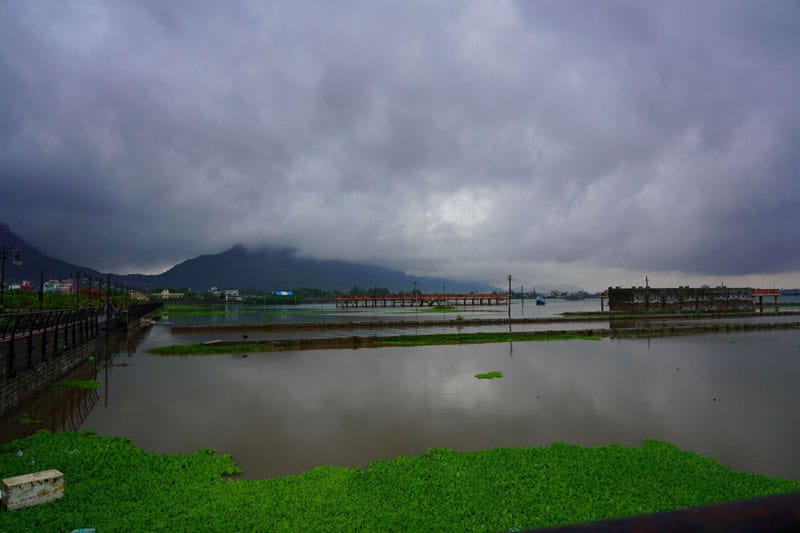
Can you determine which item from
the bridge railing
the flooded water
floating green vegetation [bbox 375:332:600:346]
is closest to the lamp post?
the bridge railing

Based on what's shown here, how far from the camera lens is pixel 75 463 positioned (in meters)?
10.2

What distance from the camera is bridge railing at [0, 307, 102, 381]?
1556cm

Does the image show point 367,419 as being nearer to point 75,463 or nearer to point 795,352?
point 75,463

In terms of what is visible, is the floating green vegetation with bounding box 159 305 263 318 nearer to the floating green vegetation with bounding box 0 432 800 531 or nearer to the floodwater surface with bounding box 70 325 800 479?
the floodwater surface with bounding box 70 325 800 479

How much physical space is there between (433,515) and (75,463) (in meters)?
8.53

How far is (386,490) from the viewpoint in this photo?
30.0ft

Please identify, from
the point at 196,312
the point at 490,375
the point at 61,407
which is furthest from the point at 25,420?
the point at 196,312

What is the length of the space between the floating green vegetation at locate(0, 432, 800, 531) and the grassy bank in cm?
2026

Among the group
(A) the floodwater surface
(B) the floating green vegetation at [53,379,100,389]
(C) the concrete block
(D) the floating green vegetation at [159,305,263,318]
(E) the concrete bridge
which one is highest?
(E) the concrete bridge

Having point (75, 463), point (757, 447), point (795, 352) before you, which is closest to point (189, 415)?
point (75, 463)

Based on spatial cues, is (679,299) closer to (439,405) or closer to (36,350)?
(439,405)

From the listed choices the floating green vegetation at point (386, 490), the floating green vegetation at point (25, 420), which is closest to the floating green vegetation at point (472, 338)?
the floating green vegetation at point (25, 420)

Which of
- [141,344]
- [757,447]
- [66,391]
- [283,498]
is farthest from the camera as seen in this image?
[141,344]

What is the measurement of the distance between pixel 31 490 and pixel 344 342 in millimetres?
27421
